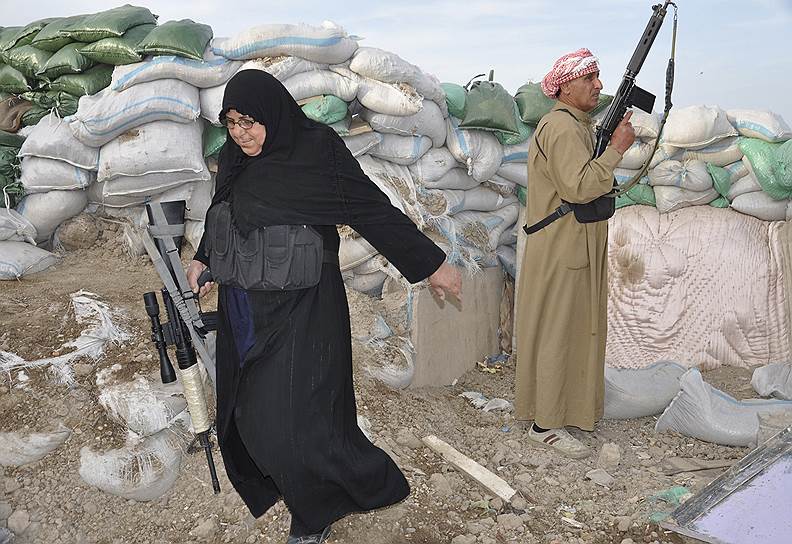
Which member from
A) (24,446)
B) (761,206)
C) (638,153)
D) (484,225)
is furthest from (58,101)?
(761,206)

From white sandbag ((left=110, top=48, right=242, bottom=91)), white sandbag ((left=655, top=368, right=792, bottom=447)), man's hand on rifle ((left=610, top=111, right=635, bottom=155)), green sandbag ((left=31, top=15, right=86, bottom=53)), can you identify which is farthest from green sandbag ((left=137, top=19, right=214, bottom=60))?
white sandbag ((left=655, top=368, right=792, bottom=447))

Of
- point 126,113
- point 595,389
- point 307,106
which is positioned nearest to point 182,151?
point 126,113

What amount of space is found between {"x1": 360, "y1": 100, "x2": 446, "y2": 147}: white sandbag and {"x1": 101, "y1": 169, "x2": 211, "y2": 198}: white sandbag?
→ 3.10 ft

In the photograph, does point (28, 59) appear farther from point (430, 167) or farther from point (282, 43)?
point (430, 167)

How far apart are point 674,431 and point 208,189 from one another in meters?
2.73

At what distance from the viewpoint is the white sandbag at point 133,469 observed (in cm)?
272

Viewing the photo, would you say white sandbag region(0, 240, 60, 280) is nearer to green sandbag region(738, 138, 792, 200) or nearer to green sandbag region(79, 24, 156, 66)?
green sandbag region(79, 24, 156, 66)

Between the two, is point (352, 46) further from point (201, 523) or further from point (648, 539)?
point (648, 539)

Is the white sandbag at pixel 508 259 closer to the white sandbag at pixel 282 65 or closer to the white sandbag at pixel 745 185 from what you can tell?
the white sandbag at pixel 745 185

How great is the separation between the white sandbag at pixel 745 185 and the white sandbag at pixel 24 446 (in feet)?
12.7

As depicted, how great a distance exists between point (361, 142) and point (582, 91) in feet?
4.39

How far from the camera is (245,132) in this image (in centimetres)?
205

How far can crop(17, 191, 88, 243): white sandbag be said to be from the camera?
3875 millimetres

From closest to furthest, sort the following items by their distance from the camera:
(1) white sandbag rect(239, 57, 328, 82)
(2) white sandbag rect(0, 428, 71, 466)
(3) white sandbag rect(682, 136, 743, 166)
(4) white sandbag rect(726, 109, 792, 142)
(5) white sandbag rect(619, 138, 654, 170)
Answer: (2) white sandbag rect(0, 428, 71, 466) < (1) white sandbag rect(239, 57, 328, 82) < (4) white sandbag rect(726, 109, 792, 142) < (3) white sandbag rect(682, 136, 743, 166) < (5) white sandbag rect(619, 138, 654, 170)
